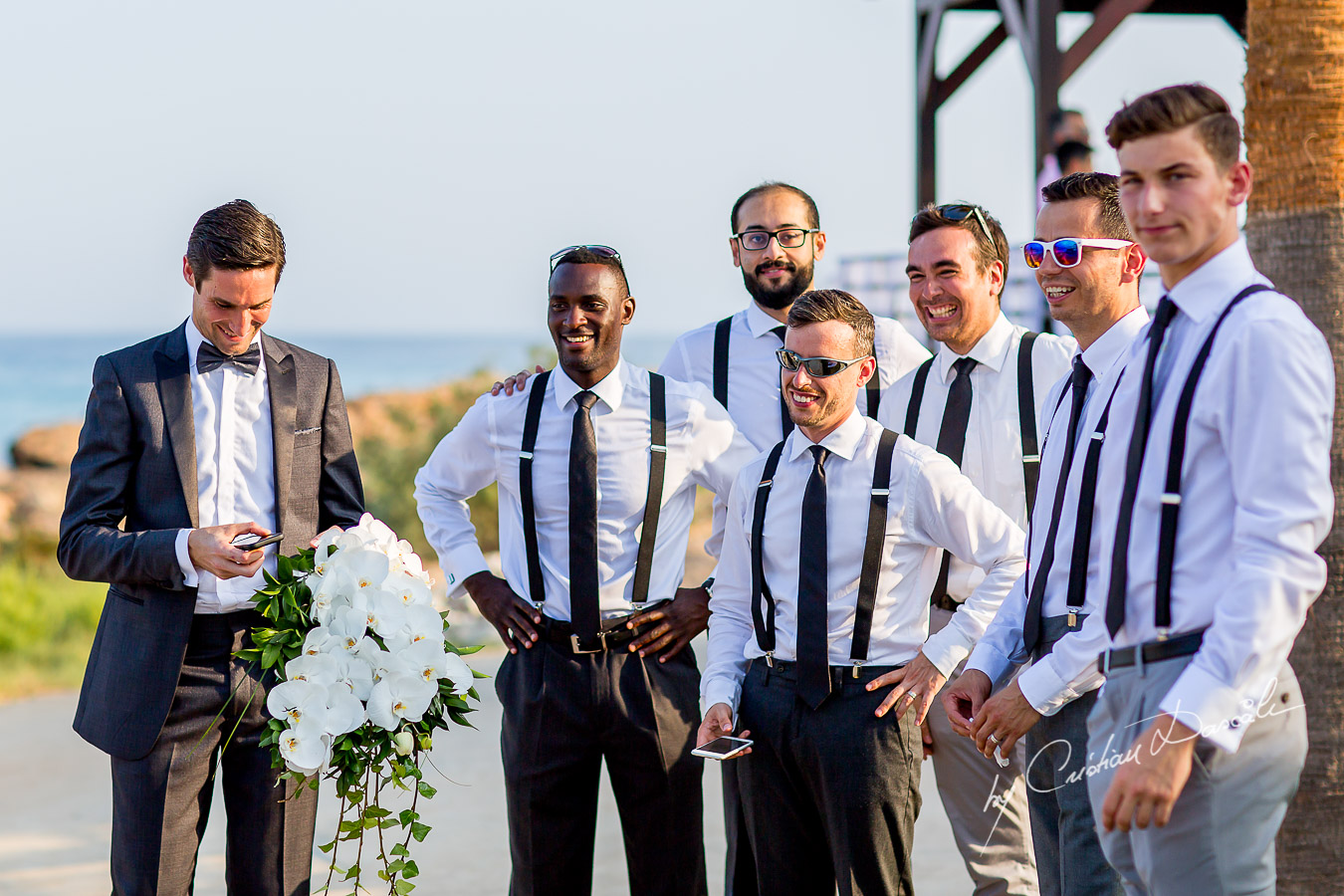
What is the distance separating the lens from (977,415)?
388 cm

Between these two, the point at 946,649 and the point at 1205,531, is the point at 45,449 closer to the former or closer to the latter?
the point at 946,649

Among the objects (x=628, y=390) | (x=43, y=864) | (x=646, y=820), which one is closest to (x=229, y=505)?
(x=628, y=390)

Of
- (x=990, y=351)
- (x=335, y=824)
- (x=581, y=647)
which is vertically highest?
(x=990, y=351)

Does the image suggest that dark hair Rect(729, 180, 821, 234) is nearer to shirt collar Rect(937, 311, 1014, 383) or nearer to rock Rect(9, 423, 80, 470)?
shirt collar Rect(937, 311, 1014, 383)

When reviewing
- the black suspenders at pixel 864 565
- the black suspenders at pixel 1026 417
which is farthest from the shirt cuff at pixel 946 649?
the black suspenders at pixel 1026 417

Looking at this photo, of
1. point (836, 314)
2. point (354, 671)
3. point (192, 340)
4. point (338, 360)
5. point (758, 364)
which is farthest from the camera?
point (338, 360)

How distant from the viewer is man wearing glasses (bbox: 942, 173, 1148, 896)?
2.82 metres

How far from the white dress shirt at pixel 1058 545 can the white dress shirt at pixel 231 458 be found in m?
1.99

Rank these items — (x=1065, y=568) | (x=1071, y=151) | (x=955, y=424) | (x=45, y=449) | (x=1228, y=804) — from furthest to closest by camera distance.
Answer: (x=45, y=449)
(x=1071, y=151)
(x=955, y=424)
(x=1065, y=568)
(x=1228, y=804)

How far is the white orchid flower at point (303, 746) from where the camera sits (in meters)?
3.04

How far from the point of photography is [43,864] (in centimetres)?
580

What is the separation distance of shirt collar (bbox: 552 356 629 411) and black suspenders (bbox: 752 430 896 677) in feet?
2.14

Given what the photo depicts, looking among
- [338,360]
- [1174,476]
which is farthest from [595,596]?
[338,360]

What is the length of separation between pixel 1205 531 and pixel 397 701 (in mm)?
1904
